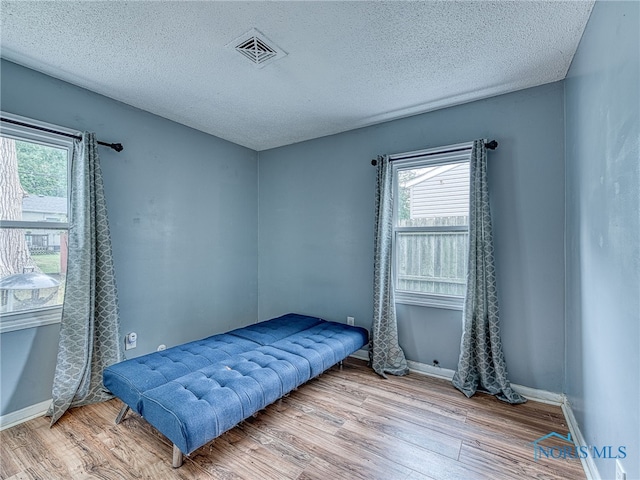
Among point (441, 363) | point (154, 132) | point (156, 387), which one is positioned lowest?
point (441, 363)

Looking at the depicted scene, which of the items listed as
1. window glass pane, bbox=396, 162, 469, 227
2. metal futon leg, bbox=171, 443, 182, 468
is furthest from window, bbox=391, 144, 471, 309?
metal futon leg, bbox=171, 443, 182, 468

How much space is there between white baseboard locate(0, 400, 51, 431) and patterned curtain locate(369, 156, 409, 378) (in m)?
2.60

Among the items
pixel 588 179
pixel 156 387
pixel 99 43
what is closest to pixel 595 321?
pixel 588 179

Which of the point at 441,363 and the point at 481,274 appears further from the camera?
the point at 441,363

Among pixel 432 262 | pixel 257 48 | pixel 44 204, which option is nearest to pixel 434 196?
pixel 432 262

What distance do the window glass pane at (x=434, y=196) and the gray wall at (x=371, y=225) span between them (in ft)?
0.75

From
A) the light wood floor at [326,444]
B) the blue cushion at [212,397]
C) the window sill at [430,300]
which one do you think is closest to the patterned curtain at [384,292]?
the window sill at [430,300]

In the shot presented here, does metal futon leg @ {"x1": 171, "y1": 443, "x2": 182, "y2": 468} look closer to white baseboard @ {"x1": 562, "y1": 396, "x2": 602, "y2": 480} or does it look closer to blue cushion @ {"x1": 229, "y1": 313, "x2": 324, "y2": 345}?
blue cushion @ {"x1": 229, "y1": 313, "x2": 324, "y2": 345}

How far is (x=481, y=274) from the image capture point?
7.72 ft

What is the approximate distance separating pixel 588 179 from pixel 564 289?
0.95 metres

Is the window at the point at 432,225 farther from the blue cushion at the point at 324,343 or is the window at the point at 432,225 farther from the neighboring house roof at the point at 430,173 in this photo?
the blue cushion at the point at 324,343

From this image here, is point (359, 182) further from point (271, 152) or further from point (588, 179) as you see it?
point (588, 179)

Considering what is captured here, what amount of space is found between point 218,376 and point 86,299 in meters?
1.20

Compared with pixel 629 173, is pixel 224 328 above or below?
below
